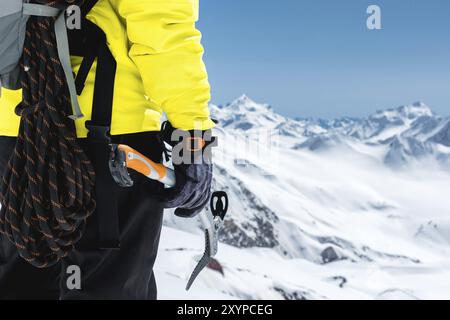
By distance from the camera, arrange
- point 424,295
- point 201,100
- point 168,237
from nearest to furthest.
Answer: point 201,100, point 168,237, point 424,295

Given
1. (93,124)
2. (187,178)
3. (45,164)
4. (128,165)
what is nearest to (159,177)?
(187,178)

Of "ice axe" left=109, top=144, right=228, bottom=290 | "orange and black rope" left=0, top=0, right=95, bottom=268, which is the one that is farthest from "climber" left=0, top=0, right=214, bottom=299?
"ice axe" left=109, top=144, right=228, bottom=290

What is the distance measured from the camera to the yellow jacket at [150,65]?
7.16ft

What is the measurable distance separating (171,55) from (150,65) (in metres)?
0.10

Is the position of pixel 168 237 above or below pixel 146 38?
below

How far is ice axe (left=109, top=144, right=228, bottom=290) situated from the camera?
7.07 ft

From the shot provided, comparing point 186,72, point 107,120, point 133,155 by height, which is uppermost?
point 186,72

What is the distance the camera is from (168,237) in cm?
2189

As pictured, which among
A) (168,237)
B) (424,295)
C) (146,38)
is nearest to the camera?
(146,38)

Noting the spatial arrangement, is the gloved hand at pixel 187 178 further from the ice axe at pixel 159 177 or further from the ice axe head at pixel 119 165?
the ice axe head at pixel 119 165

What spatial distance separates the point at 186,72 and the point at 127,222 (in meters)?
0.77

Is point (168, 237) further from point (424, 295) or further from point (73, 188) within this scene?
point (424, 295)

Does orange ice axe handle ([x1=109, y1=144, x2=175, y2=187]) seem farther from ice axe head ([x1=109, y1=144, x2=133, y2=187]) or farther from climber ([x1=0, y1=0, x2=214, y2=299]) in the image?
climber ([x1=0, y1=0, x2=214, y2=299])

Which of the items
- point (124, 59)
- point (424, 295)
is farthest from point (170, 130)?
point (424, 295)
